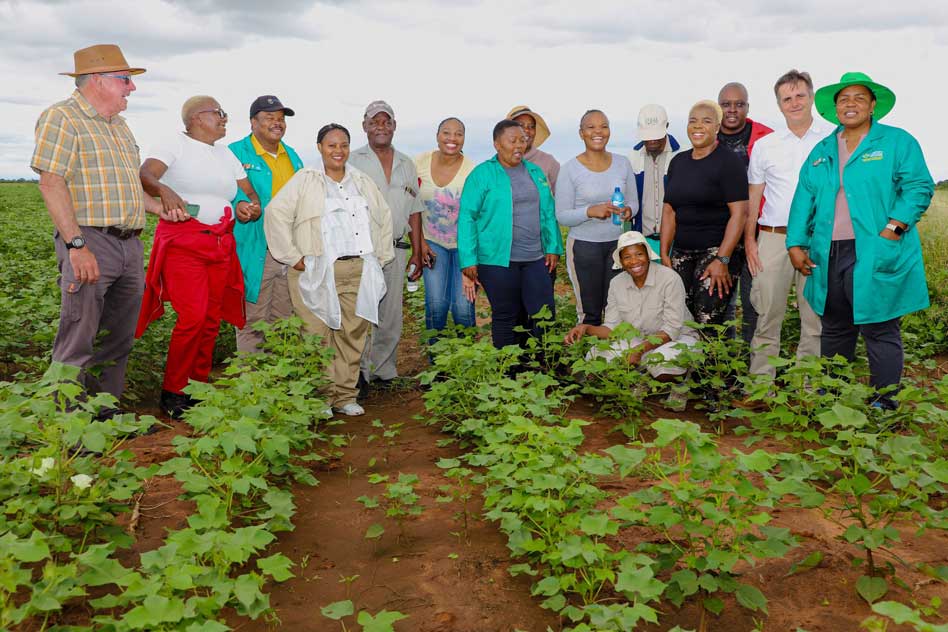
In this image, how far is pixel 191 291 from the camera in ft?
16.9

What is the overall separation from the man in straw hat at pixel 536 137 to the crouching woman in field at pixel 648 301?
1.17 meters

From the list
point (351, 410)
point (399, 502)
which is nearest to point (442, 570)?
point (399, 502)

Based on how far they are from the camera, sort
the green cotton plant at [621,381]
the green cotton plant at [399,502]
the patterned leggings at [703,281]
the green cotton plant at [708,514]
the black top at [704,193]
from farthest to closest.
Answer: the patterned leggings at [703,281] < the black top at [704,193] < the green cotton plant at [621,381] < the green cotton plant at [399,502] < the green cotton plant at [708,514]

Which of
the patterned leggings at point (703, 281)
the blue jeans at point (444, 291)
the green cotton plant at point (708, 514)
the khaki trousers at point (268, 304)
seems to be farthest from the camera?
the blue jeans at point (444, 291)

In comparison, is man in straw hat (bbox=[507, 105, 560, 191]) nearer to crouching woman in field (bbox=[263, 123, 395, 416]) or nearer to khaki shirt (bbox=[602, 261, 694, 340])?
khaki shirt (bbox=[602, 261, 694, 340])

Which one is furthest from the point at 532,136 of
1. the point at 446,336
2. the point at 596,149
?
the point at 446,336

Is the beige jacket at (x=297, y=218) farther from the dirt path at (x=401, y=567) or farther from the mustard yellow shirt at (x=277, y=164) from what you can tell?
the dirt path at (x=401, y=567)

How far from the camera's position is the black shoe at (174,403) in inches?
209

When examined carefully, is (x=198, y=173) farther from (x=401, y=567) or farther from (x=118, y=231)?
(x=401, y=567)

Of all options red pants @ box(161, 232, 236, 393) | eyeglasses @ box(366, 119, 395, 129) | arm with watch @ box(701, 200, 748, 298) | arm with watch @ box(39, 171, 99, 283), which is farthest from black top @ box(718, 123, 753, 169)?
arm with watch @ box(39, 171, 99, 283)

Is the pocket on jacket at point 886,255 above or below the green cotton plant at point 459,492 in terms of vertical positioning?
above

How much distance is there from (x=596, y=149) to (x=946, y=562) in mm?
3608

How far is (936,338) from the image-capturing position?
7383 mm

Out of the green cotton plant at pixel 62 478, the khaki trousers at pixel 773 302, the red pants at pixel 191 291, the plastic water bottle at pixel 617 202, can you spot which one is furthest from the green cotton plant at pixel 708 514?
the red pants at pixel 191 291
